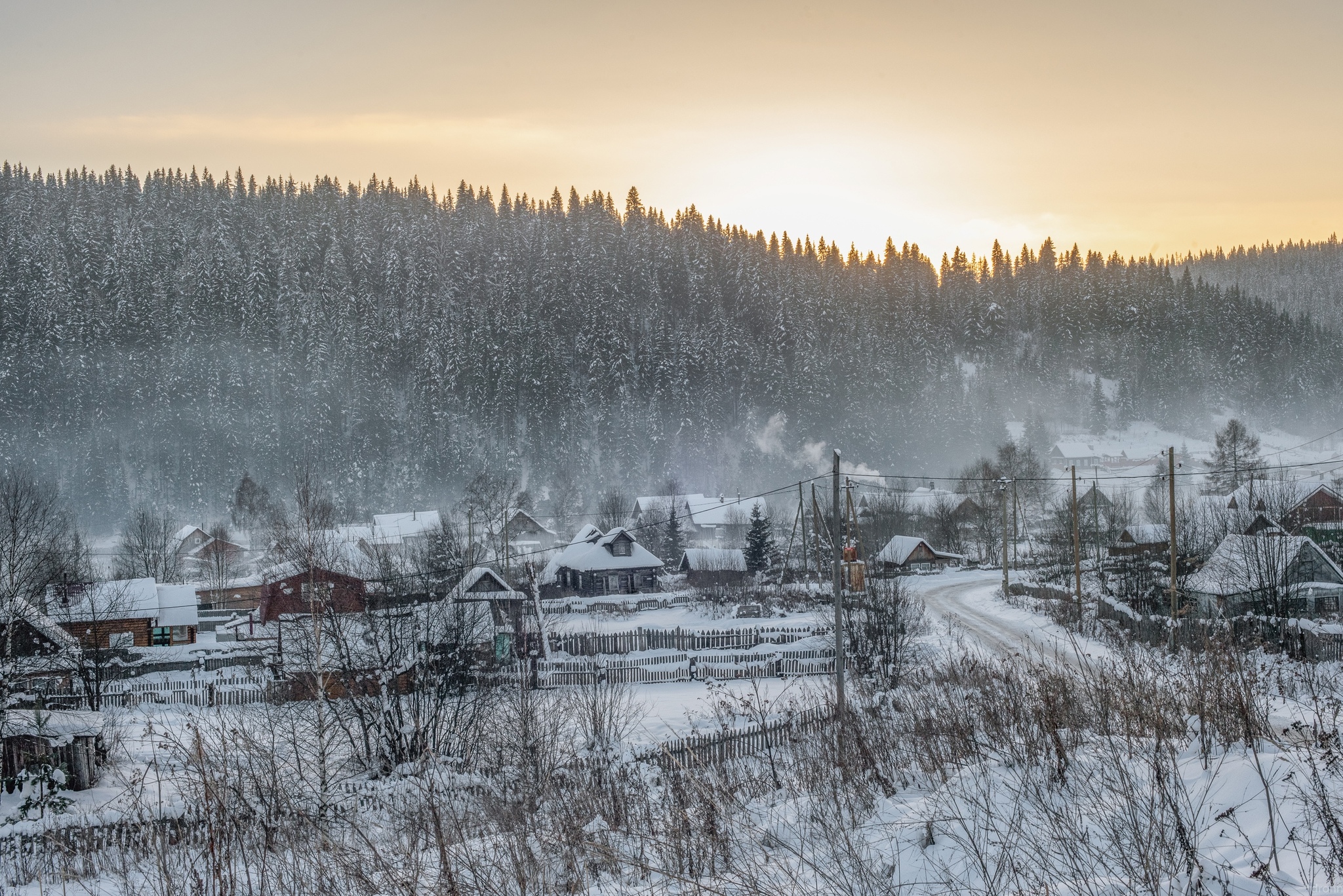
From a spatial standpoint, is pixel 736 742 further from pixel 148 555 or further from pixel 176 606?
pixel 148 555

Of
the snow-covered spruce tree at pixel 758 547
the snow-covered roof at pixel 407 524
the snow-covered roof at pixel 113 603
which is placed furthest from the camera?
the snow-covered roof at pixel 407 524

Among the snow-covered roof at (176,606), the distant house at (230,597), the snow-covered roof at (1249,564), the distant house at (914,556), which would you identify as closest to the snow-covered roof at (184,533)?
the distant house at (230,597)

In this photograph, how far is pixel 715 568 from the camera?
5031cm

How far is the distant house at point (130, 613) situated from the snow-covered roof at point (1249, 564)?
40437mm

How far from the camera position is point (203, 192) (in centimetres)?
11188

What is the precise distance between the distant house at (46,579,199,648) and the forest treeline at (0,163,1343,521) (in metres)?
45.8

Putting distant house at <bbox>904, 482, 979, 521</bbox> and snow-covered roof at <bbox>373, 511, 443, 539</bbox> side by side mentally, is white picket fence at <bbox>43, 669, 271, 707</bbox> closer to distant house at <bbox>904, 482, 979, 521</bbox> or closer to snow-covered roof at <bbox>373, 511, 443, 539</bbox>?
snow-covered roof at <bbox>373, 511, 443, 539</bbox>

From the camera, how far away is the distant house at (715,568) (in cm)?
4966

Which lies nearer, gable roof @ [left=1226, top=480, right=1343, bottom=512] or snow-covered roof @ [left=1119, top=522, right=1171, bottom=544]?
gable roof @ [left=1226, top=480, right=1343, bottom=512]

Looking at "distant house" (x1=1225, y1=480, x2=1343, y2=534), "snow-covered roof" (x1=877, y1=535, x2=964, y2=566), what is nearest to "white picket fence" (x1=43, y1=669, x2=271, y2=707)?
"snow-covered roof" (x1=877, y1=535, x2=964, y2=566)

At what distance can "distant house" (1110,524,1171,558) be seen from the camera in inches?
1838

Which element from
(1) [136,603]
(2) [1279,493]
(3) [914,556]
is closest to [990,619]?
(2) [1279,493]

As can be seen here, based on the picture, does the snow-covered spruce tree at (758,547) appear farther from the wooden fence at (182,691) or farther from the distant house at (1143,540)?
the wooden fence at (182,691)

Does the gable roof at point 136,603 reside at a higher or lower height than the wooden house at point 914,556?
higher
